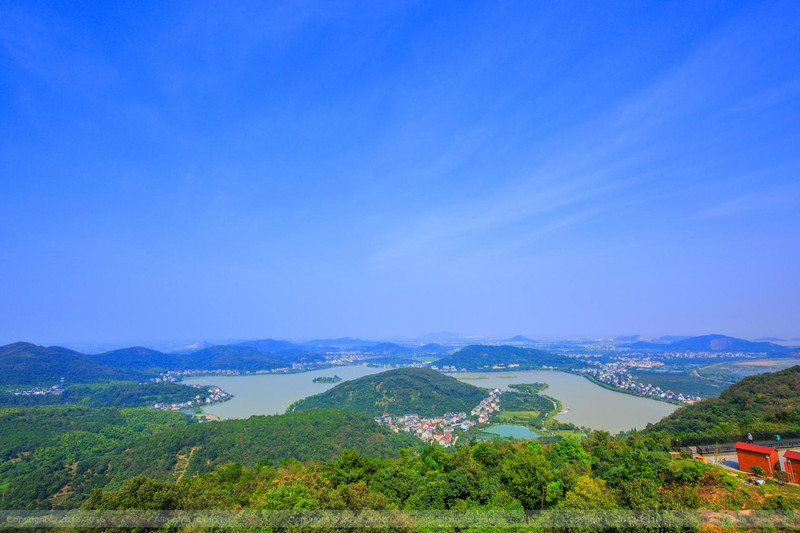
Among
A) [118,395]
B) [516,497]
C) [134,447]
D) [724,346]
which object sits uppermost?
[516,497]

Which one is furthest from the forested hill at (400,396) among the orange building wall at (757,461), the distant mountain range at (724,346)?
the distant mountain range at (724,346)

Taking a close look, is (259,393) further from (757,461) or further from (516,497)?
(757,461)

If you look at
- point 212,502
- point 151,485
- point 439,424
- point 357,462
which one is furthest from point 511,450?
point 439,424

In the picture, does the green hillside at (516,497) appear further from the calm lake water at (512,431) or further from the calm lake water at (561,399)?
the calm lake water at (561,399)

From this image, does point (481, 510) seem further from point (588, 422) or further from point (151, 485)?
point (588, 422)

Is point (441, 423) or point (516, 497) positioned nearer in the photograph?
point (516, 497)

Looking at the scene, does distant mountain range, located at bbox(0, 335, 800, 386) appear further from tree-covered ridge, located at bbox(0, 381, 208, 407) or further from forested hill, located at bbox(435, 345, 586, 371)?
tree-covered ridge, located at bbox(0, 381, 208, 407)

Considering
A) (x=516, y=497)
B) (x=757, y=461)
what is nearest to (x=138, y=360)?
(x=516, y=497)
